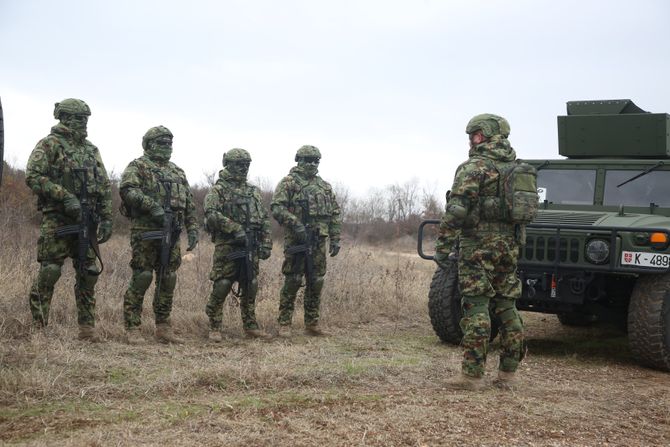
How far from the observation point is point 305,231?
23.0 ft

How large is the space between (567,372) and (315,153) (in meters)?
3.26

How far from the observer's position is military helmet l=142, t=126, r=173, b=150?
20.6ft

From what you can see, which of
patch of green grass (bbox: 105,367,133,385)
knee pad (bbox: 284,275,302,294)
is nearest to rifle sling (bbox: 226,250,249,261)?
knee pad (bbox: 284,275,302,294)

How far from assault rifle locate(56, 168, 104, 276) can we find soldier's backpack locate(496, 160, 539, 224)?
3.31 meters

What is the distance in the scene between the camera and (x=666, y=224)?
6008mm

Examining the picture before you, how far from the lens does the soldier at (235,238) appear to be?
6633 mm

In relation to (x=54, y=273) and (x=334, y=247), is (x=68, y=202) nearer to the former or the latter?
(x=54, y=273)

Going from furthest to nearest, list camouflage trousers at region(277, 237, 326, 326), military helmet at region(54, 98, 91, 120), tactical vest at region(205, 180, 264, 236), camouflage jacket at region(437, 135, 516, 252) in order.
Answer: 1. camouflage trousers at region(277, 237, 326, 326)
2. tactical vest at region(205, 180, 264, 236)
3. military helmet at region(54, 98, 91, 120)
4. camouflage jacket at region(437, 135, 516, 252)

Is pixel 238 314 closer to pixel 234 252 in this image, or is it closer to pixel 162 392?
pixel 234 252

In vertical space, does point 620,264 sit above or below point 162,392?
above

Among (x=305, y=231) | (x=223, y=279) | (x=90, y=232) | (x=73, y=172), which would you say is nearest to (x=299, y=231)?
(x=305, y=231)

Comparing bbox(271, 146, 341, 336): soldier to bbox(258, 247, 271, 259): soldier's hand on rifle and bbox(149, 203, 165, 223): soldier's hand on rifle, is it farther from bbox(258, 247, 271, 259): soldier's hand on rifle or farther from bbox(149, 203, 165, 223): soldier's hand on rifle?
bbox(149, 203, 165, 223): soldier's hand on rifle

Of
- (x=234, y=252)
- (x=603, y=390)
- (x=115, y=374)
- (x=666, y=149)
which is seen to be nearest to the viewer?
(x=115, y=374)

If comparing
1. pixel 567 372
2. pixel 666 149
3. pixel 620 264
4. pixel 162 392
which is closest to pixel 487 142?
pixel 620 264
